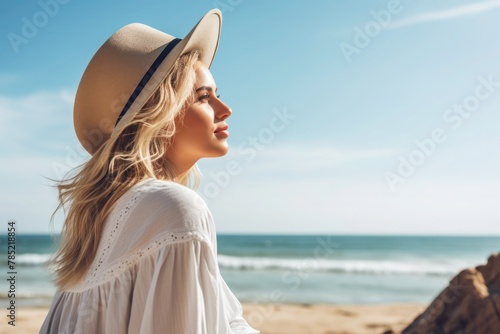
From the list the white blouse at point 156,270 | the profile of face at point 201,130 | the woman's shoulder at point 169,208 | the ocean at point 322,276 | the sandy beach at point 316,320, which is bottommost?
the ocean at point 322,276

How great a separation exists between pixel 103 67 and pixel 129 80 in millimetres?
118

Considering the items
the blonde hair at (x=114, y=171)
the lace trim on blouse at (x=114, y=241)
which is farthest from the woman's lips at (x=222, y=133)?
the lace trim on blouse at (x=114, y=241)

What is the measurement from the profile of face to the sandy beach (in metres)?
6.10

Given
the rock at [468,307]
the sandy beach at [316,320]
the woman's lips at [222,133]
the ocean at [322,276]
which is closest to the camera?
the woman's lips at [222,133]

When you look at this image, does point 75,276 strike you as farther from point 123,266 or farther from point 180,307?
point 180,307

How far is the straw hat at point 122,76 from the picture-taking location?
64.4 inches

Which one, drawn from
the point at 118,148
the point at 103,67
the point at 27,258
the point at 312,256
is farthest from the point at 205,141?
the point at 312,256

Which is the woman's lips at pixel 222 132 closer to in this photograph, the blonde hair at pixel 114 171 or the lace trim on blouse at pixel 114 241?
the blonde hair at pixel 114 171

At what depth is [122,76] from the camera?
66.1 inches

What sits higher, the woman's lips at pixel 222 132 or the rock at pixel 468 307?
the woman's lips at pixel 222 132

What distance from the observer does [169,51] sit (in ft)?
5.51

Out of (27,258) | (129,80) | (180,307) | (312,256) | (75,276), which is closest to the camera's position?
(180,307)

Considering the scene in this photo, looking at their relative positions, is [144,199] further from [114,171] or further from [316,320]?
[316,320]

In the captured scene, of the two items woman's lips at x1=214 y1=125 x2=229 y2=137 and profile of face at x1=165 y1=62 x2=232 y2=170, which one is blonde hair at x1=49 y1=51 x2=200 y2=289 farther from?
woman's lips at x1=214 y1=125 x2=229 y2=137
